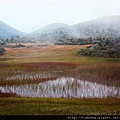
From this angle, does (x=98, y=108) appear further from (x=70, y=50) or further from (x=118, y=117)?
(x=70, y=50)

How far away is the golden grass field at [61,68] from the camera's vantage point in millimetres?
6453

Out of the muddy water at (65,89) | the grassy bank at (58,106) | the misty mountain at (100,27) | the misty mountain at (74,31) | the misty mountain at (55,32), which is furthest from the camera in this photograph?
the misty mountain at (55,32)

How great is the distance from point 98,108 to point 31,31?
3.18 metres

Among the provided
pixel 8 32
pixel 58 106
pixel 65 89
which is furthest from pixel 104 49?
pixel 8 32

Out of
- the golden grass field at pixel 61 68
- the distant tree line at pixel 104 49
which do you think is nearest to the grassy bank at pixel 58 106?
the golden grass field at pixel 61 68

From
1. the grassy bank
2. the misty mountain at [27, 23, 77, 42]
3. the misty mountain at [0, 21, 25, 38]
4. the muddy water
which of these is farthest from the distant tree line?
the misty mountain at [0, 21, 25, 38]

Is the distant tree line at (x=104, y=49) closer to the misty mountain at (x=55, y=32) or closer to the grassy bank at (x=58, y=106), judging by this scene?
the misty mountain at (x=55, y=32)

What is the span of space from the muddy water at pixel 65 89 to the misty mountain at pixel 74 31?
1.36 metres

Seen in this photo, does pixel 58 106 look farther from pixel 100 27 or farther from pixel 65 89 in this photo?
pixel 100 27

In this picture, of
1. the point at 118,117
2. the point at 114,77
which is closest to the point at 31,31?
the point at 114,77

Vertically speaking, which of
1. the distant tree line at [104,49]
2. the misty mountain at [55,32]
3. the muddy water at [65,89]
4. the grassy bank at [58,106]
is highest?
the misty mountain at [55,32]

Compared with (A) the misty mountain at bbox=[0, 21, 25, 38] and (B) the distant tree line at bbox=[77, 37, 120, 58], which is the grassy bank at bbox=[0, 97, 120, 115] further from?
(A) the misty mountain at bbox=[0, 21, 25, 38]

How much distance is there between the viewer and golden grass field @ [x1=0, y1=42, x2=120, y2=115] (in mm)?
6453

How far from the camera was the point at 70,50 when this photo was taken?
767cm
